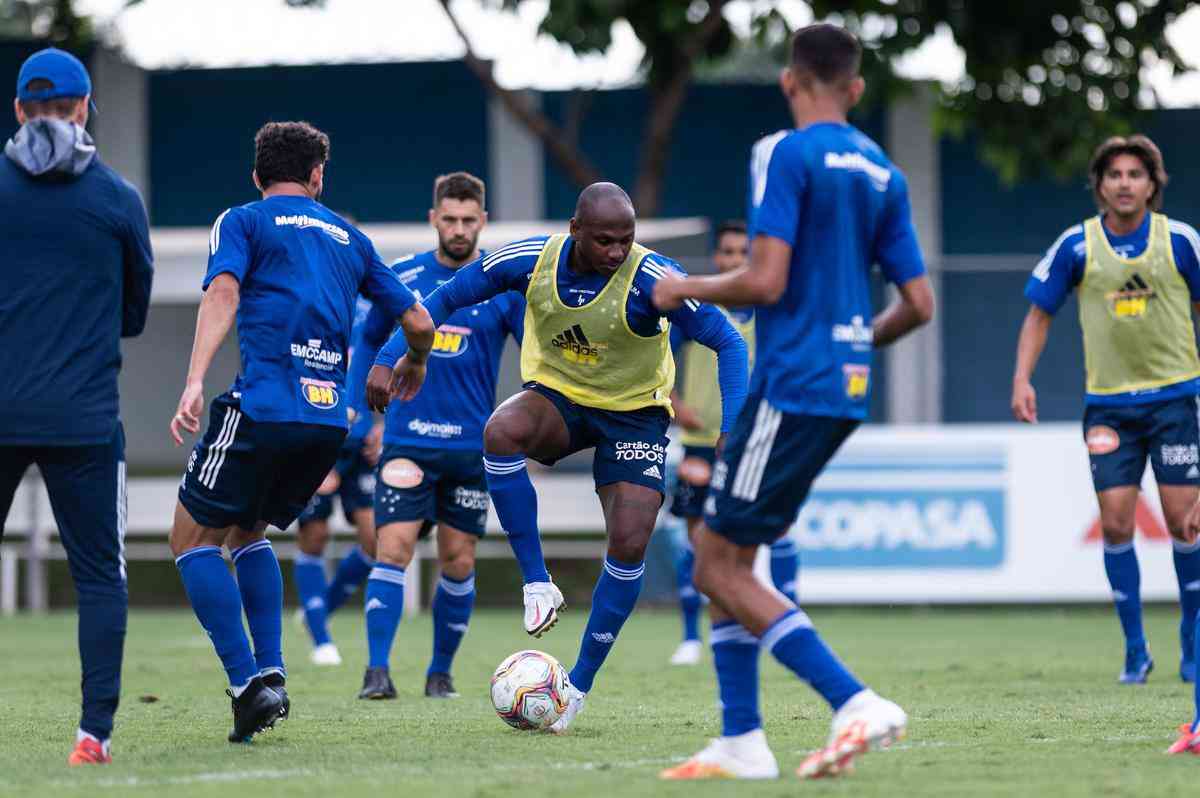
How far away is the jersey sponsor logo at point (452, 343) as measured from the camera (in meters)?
9.38

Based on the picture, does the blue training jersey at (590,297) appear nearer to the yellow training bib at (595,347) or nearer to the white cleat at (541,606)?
the yellow training bib at (595,347)

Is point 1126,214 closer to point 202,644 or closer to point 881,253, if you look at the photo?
point 881,253

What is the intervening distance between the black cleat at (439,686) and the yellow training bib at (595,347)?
198 cm

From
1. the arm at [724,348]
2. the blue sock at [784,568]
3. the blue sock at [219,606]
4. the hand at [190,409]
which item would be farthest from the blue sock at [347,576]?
the hand at [190,409]

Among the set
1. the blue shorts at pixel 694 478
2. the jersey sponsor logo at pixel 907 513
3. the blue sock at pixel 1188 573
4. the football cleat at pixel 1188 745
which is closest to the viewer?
the football cleat at pixel 1188 745

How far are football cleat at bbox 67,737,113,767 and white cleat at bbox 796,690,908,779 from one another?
231 centimetres

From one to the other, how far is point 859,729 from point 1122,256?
16.1 ft

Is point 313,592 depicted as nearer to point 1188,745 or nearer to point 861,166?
point 1188,745

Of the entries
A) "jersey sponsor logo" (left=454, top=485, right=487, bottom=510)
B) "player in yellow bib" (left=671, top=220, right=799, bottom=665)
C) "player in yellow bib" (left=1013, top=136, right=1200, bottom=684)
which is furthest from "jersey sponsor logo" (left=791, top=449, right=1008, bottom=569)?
"jersey sponsor logo" (left=454, top=485, right=487, bottom=510)

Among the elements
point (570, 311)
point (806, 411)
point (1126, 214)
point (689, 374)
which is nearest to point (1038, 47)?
point (689, 374)

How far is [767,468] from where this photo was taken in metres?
5.73

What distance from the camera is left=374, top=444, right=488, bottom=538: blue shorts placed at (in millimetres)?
9227

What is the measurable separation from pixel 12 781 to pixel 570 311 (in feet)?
9.29

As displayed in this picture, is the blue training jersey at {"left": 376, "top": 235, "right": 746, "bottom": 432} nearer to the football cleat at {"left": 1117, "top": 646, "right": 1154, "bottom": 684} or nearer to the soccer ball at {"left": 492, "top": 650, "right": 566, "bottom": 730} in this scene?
the soccer ball at {"left": 492, "top": 650, "right": 566, "bottom": 730}
